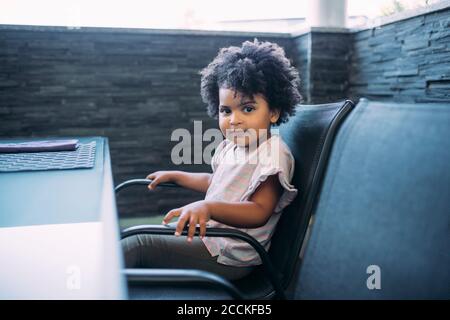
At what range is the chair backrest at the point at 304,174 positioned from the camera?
107cm

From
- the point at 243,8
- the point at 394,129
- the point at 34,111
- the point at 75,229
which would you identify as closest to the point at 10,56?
the point at 34,111

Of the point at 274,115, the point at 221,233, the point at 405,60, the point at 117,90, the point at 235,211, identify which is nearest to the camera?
the point at 221,233

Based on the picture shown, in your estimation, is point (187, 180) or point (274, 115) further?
point (187, 180)

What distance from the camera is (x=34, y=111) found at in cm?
207

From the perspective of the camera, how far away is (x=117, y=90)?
216 cm

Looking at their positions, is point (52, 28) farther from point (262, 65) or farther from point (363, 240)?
point (363, 240)

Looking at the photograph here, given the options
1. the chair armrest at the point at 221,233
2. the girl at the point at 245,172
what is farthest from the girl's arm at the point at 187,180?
the chair armrest at the point at 221,233

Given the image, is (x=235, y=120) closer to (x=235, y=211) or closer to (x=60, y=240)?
(x=235, y=211)

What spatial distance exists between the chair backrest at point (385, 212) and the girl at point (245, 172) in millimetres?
293

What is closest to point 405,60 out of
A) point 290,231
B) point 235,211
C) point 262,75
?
point 262,75

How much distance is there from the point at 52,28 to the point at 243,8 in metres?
1.08

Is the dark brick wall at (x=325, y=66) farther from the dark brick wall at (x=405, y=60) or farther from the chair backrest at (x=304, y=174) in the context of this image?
the chair backrest at (x=304, y=174)

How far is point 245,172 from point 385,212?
586 millimetres
